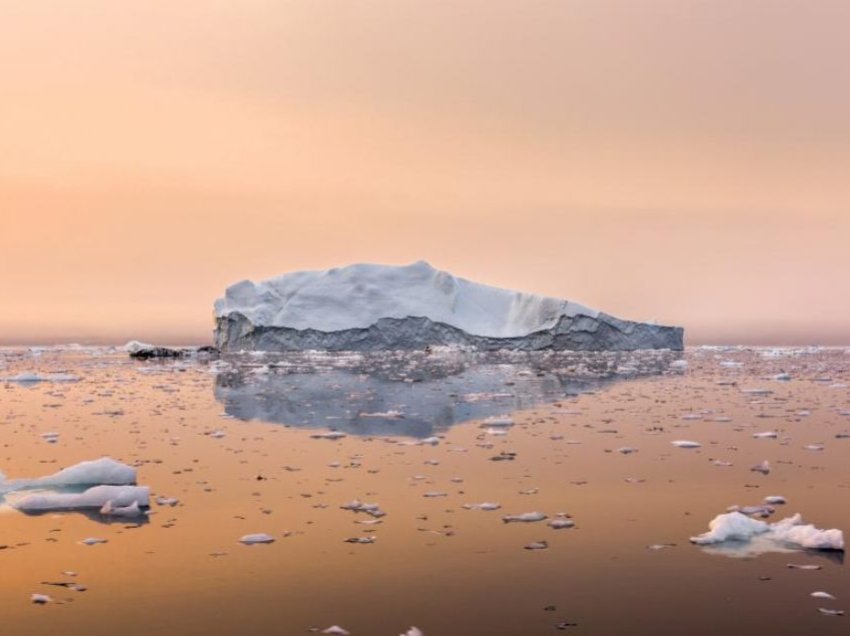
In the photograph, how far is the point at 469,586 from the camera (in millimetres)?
4668

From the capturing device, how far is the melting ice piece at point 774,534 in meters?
5.35

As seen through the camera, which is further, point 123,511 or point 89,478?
point 89,478

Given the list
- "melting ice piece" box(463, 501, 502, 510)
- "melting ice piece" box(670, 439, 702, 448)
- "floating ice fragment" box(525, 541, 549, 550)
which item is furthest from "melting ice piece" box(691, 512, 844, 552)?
"melting ice piece" box(670, 439, 702, 448)

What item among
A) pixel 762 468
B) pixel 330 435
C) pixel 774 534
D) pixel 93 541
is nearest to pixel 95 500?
pixel 93 541

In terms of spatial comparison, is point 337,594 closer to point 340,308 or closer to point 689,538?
point 689,538

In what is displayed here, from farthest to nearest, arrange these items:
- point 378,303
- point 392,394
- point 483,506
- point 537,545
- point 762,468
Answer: point 378,303
point 392,394
point 762,468
point 483,506
point 537,545

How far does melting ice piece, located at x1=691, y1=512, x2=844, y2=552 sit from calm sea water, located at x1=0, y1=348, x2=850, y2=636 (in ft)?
0.55

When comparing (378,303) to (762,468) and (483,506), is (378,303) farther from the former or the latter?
(483,506)

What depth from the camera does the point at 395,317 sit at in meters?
46.7

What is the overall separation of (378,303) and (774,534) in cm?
4190

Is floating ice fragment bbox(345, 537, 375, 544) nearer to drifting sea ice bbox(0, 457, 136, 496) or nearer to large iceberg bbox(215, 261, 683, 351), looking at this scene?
drifting sea ice bbox(0, 457, 136, 496)

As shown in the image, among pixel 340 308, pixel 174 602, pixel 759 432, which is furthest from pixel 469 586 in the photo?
pixel 340 308

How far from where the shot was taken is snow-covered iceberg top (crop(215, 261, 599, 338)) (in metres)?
46.3

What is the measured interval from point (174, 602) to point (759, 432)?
886cm
